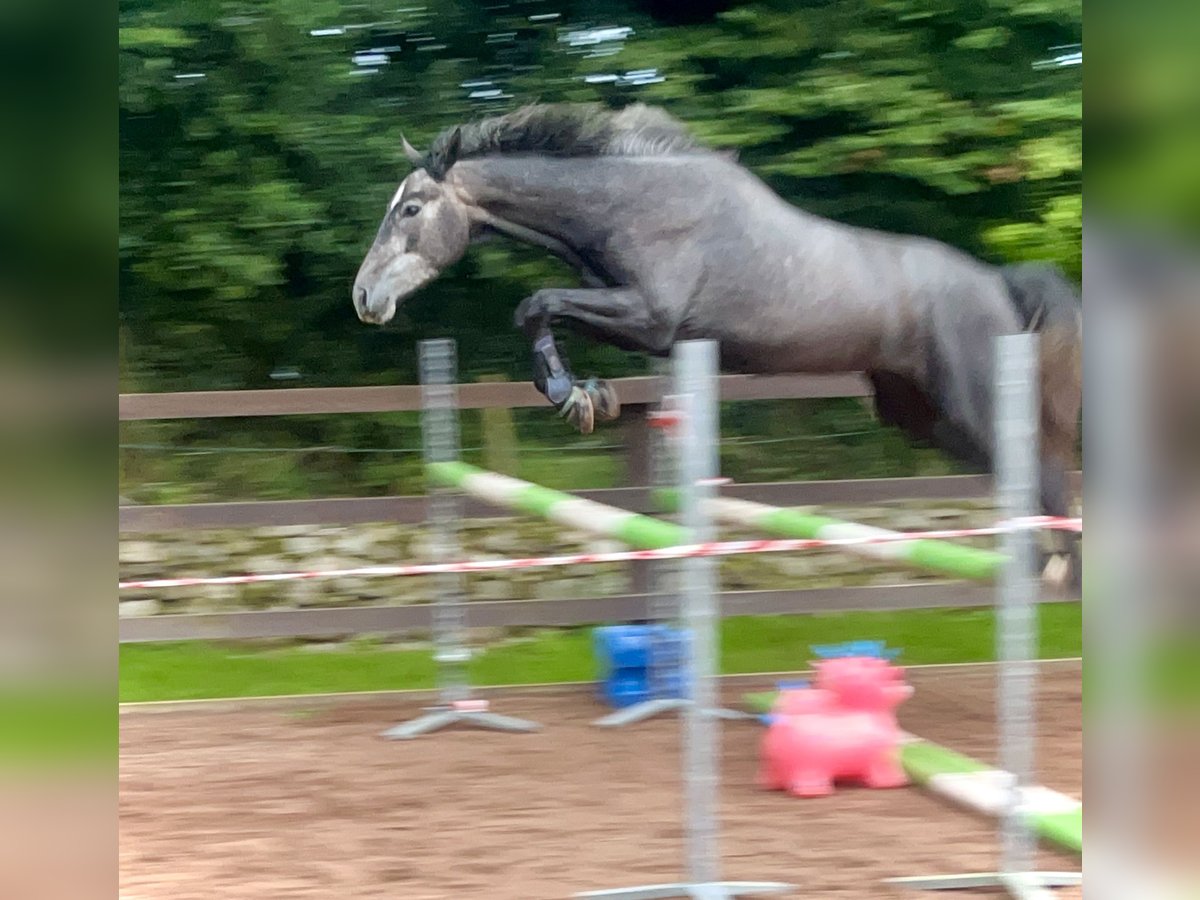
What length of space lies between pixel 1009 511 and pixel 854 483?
2.47 meters

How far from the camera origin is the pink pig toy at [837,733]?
3.02 meters

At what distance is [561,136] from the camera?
→ 413cm

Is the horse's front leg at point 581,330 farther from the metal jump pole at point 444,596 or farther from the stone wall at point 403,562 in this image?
the stone wall at point 403,562

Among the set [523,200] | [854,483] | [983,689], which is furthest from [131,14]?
[983,689]

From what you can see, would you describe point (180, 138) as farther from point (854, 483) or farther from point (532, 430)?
point (854, 483)

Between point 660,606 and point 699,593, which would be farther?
point 660,606

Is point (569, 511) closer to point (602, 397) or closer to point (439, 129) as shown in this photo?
point (602, 397)

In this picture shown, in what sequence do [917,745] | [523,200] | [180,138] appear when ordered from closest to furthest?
1. [917,745]
2. [523,200]
3. [180,138]

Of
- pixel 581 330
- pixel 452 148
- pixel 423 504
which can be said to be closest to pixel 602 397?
pixel 581 330

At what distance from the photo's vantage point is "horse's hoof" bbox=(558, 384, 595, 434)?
4.02m

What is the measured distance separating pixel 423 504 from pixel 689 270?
134cm
